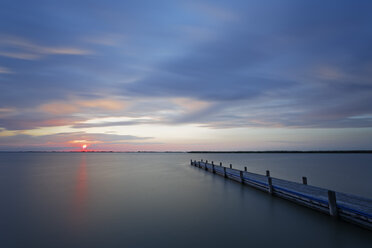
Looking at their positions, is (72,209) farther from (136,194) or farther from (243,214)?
(243,214)

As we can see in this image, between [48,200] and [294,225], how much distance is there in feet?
51.8

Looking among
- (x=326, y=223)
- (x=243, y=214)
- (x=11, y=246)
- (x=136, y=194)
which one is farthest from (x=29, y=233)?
(x=326, y=223)

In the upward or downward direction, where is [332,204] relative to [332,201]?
downward

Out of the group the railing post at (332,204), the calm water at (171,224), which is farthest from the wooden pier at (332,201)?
the calm water at (171,224)

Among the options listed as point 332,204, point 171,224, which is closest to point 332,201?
point 332,204

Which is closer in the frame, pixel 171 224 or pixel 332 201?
pixel 332 201

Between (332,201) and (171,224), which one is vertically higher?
(332,201)

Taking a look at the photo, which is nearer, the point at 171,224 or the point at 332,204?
the point at 332,204

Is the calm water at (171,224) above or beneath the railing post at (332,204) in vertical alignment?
beneath

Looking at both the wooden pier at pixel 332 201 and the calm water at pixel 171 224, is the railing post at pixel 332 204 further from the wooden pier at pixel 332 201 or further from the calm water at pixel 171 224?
the calm water at pixel 171 224

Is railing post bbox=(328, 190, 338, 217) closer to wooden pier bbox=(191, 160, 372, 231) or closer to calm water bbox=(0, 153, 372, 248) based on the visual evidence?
wooden pier bbox=(191, 160, 372, 231)

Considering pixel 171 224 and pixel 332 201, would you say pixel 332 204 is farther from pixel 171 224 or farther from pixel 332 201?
pixel 171 224

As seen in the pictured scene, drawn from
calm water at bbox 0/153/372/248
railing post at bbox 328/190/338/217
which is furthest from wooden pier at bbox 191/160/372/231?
calm water at bbox 0/153/372/248

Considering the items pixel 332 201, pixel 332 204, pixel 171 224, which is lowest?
pixel 171 224
